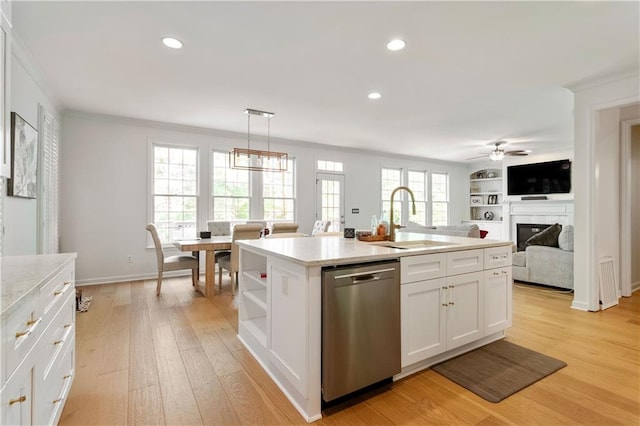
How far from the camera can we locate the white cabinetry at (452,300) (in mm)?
2104

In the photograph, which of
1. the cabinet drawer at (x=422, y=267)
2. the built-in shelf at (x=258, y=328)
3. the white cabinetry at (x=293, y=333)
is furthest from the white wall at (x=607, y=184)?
the built-in shelf at (x=258, y=328)

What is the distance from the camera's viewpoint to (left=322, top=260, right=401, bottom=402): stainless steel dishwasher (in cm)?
174

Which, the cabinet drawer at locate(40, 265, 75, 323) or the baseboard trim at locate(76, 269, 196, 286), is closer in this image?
the cabinet drawer at locate(40, 265, 75, 323)

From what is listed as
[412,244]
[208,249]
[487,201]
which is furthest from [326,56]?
[487,201]

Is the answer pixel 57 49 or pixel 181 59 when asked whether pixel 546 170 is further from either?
pixel 57 49

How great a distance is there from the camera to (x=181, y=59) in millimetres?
3004

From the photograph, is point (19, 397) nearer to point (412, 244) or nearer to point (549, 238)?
point (412, 244)

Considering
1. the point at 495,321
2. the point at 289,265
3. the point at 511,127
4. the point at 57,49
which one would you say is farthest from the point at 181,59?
the point at 511,127

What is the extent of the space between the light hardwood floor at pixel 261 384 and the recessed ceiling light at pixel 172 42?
8.70ft

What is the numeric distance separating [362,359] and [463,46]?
274 centimetres

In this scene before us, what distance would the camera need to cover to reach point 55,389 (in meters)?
1.53

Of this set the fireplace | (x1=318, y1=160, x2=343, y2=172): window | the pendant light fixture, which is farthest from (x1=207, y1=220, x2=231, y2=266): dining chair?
the fireplace

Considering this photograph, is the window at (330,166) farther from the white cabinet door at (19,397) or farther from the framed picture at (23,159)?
the white cabinet door at (19,397)

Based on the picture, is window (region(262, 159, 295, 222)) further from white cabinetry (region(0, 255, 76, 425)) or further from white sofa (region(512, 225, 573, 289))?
white cabinetry (region(0, 255, 76, 425))
